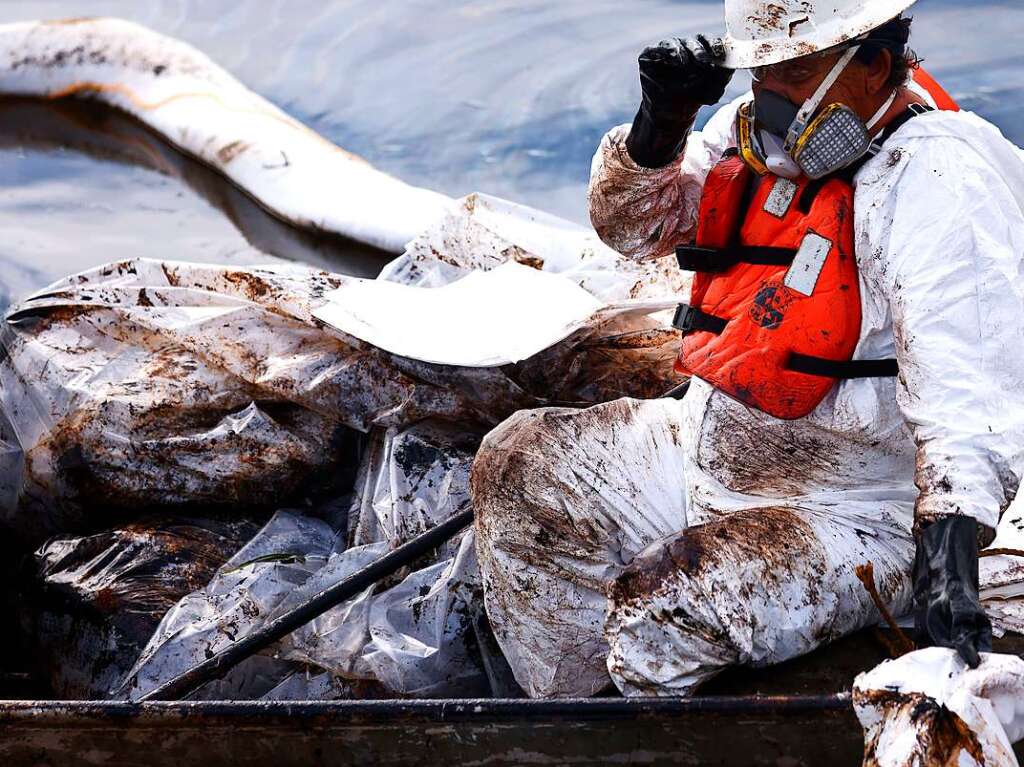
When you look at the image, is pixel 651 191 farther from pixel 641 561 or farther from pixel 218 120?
pixel 218 120

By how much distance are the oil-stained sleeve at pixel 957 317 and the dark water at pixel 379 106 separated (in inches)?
106

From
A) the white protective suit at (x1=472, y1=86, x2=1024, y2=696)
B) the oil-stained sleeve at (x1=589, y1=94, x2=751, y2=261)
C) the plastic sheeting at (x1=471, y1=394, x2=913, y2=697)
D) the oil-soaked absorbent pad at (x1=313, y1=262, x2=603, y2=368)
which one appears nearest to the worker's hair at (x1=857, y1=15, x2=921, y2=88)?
the white protective suit at (x1=472, y1=86, x2=1024, y2=696)

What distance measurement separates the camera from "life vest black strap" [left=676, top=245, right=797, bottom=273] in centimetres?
207

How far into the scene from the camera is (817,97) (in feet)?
6.40

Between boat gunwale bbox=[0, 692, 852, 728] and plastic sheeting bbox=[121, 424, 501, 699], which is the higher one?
boat gunwale bbox=[0, 692, 852, 728]

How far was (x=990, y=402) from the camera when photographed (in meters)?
1.71

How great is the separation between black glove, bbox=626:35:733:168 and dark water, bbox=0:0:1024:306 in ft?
7.27

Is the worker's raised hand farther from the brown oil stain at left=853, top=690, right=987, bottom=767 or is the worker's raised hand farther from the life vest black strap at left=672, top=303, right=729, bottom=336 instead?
the brown oil stain at left=853, top=690, right=987, bottom=767

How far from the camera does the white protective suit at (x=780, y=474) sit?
1.75m

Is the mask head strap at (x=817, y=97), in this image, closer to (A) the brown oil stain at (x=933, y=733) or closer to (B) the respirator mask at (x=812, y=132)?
(B) the respirator mask at (x=812, y=132)

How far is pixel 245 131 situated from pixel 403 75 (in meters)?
0.98

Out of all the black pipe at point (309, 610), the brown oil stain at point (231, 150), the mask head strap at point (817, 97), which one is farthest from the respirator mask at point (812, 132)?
the brown oil stain at point (231, 150)

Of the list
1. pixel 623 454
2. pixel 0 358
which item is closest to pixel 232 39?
pixel 0 358

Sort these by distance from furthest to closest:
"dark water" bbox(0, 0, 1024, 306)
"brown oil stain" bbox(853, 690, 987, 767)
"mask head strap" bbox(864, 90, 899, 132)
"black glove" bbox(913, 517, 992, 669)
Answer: "dark water" bbox(0, 0, 1024, 306)
"mask head strap" bbox(864, 90, 899, 132)
"black glove" bbox(913, 517, 992, 669)
"brown oil stain" bbox(853, 690, 987, 767)
